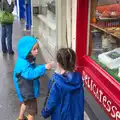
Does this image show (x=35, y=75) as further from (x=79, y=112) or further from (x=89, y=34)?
(x=89, y=34)

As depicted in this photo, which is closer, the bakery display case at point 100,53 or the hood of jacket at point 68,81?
the hood of jacket at point 68,81

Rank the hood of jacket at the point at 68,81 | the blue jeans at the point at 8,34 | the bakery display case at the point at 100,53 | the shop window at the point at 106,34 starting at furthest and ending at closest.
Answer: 1. the blue jeans at the point at 8,34
2. the shop window at the point at 106,34
3. the bakery display case at the point at 100,53
4. the hood of jacket at the point at 68,81

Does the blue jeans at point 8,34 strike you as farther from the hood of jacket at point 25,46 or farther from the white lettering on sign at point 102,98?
the hood of jacket at point 25,46

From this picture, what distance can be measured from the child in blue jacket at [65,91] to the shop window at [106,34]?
1.01 m

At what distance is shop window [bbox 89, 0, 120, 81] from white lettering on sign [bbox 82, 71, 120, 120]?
28 cm

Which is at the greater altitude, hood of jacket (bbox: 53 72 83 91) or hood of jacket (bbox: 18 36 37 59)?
hood of jacket (bbox: 18 36 37 59)

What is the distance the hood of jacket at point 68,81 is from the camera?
103 inches

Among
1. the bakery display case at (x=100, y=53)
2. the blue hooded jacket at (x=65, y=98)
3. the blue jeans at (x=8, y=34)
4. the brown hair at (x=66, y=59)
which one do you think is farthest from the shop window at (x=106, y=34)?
the blue jeans at (x=8, y=34)

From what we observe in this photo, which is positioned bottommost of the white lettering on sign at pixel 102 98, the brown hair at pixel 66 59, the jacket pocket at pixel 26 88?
the white lettering on sign at pixel 102 98

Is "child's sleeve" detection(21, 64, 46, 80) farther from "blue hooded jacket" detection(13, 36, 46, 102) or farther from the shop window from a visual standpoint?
the shop window

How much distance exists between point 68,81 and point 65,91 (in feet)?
0.32

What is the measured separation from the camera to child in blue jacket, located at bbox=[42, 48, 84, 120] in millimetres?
2615

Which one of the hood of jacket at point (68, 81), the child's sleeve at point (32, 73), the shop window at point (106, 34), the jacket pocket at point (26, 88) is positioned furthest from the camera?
the shop window at point (106, 34)

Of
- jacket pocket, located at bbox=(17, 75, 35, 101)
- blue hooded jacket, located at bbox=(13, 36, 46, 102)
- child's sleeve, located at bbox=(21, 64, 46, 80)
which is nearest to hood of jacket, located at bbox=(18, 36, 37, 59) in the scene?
blue hooded jacket, located at bbox=(13, 36, 46, 102)
